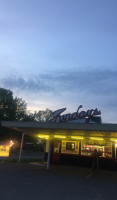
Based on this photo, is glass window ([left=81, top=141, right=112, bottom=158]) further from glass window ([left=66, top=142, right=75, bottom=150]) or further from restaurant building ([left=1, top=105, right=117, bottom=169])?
glass window ([left=66, top=142, right=75, bottom=150])

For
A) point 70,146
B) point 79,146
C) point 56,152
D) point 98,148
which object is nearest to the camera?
point 98,148

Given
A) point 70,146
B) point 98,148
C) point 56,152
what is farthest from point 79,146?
point 56,152

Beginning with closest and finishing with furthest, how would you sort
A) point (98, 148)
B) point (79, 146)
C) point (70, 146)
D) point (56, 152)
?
point (98, 148), point (79, 146), point (70, 146), point (56, 152)

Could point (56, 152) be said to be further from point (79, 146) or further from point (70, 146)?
point (79, 146)

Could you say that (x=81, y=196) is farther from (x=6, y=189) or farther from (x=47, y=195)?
(x=6, y=189)

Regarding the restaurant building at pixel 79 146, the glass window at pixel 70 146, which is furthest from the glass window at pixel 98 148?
the glass window at pixel 70 146

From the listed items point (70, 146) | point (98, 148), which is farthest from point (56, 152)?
point (98, 148)

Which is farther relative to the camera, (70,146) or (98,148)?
(70,146)

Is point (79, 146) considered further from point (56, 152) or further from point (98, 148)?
point (56, 152)

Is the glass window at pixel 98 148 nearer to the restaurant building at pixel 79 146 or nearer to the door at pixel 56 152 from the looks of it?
the restaurant building at pixel 79 146

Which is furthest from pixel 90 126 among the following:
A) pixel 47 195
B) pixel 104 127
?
pixel 47 195

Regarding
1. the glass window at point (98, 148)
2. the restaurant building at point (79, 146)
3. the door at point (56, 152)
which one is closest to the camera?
the restaurant building at point (79, 146)

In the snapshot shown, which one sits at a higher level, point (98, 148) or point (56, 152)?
point (98, 148)

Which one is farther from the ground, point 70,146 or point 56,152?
point 70,146
